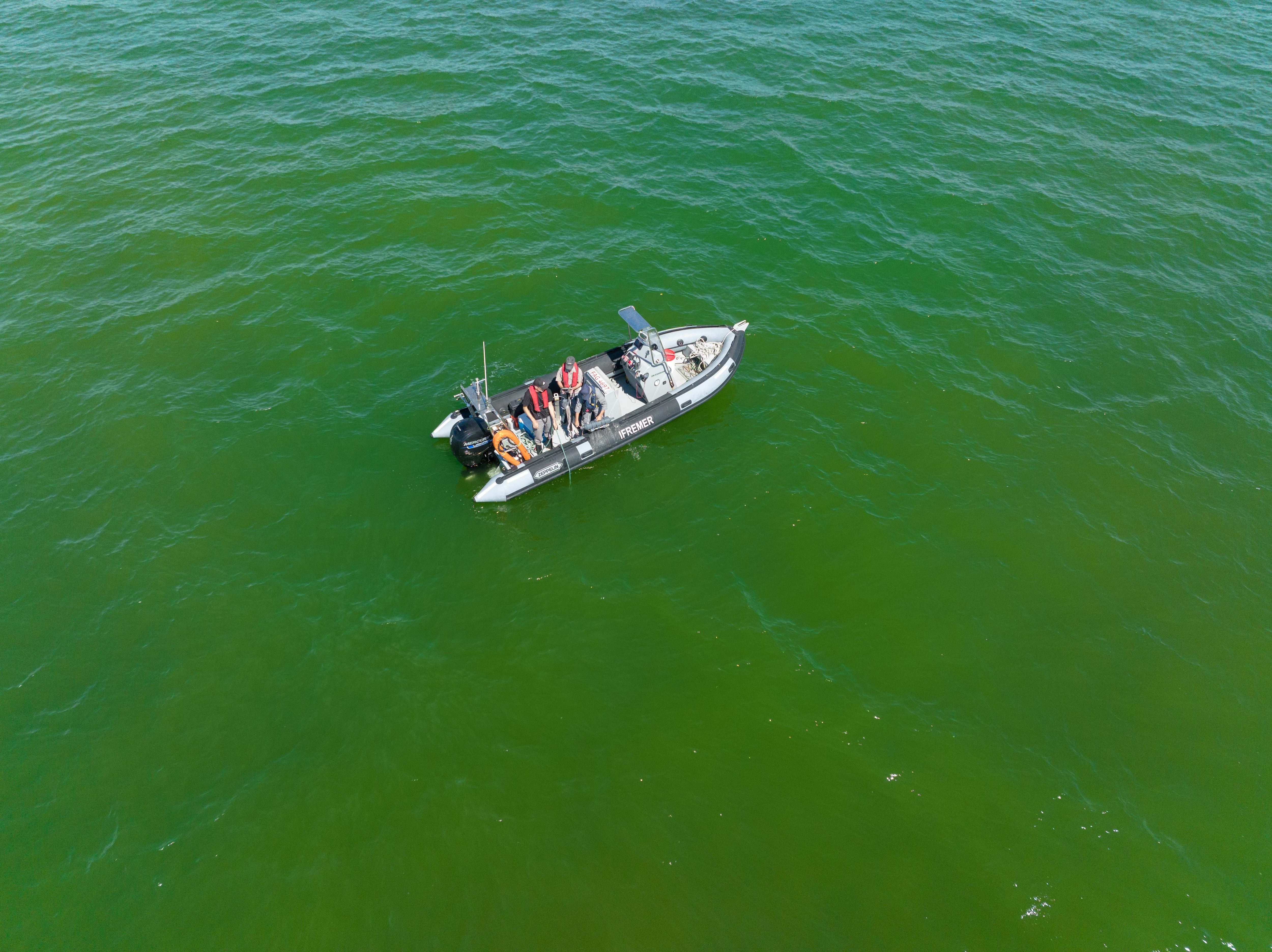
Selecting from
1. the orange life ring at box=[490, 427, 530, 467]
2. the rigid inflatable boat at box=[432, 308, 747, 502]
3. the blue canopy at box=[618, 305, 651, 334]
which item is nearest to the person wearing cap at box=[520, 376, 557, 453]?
the rigid inflatable boat at box=[432, 308, 747, 502]

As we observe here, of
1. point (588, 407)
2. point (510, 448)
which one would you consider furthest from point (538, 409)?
point (510, 448)

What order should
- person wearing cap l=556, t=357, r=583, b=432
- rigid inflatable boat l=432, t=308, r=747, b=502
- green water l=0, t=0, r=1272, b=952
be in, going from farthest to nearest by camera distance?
person wearing cap l=556, t=357, r=583, b=432 < rigid inflatable boat l=432, t=308, r=747, b=502 < green water l=0, t=0, r=1272, b=952

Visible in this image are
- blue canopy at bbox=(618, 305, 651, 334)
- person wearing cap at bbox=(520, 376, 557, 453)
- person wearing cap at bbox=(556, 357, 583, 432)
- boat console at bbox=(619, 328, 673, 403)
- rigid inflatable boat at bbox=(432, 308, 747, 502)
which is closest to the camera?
rigid inflatable boat at bbox=(432, 308, 747, 502)

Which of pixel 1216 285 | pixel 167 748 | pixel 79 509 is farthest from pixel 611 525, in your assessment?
pixel 1216 285

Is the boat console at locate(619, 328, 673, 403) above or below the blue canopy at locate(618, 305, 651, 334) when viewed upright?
below

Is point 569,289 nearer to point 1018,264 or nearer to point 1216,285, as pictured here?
point 1018,264

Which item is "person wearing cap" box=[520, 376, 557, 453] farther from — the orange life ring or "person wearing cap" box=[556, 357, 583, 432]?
the orange life ring
